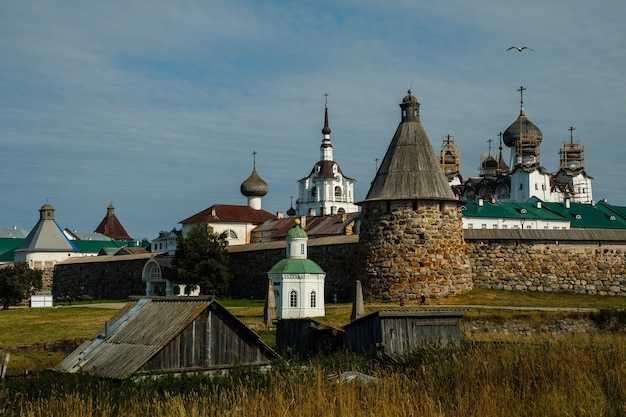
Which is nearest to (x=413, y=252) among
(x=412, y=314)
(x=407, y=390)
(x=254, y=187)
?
(x=412, y=314)

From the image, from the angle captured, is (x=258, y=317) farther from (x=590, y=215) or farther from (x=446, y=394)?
(x=590, y=215)

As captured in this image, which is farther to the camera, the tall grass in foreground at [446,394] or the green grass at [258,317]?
the green grass at [258,317]

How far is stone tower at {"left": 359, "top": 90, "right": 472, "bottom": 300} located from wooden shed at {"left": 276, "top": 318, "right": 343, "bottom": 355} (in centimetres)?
911

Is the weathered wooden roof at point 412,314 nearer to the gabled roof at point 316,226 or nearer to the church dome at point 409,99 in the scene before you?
the church dome at point 409,99

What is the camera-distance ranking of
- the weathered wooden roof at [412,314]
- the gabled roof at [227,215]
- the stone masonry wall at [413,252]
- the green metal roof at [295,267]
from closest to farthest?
the weathered wooden roof at [412,314]
the stone masonry wall at [413,252]
the green metal roof at [295,267]
the gabled roof at [227,215]

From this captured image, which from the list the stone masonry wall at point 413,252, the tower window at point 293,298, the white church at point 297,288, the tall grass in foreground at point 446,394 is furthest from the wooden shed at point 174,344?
the stone masonry wall at point 413,252

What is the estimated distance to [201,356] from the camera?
16219 mm

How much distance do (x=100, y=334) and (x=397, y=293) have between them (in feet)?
48.1

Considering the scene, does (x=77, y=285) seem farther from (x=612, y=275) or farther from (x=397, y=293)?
(x=612, y=275)

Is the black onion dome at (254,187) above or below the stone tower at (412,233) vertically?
above

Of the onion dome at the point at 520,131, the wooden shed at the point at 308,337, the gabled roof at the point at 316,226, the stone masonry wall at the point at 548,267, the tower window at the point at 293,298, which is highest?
the onion dome at the point at 520,131

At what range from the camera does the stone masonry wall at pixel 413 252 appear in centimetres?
3025

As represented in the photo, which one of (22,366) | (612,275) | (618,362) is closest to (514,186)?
(612,275)

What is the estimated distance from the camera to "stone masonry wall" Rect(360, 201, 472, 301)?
3025 centimetres
